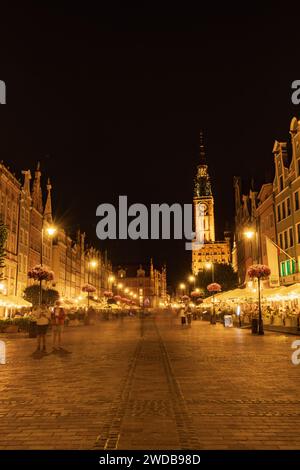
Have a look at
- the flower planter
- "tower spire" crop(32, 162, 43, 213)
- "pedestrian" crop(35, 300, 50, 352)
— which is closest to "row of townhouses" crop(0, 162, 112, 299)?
"tower spire" crop(32, 162, 43, 213)

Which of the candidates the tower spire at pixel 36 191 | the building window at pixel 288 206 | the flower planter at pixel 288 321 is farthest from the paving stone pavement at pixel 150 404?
Answer: the tower spire at pixel 36 191

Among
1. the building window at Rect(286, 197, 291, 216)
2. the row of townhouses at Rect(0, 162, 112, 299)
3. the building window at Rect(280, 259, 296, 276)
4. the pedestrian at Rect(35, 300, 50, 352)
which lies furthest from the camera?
the row of townhouses at Rect(0, 162, 112, 299)

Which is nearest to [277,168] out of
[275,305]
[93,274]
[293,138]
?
[293,138]

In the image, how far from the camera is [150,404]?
8828 millimetres

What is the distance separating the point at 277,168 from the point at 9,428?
4900cm

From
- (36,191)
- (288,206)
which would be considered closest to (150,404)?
(288,206)

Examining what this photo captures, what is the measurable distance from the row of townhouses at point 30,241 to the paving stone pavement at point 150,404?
Result: 20.3 metres

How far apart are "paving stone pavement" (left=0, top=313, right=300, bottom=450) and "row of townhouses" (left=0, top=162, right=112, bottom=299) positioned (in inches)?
799

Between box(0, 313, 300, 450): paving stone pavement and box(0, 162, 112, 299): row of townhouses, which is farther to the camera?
box(0, 162, 112, 299): row of townhouses

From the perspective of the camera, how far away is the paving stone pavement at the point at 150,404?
650 centimetres

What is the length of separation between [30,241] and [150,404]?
57079 millimetres

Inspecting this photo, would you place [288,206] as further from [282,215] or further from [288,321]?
[288,321]

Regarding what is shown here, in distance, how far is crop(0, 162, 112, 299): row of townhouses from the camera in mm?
52453

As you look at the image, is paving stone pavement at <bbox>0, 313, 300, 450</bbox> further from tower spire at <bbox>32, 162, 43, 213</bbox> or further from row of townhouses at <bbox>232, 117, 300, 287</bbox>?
tower spire at <bbox>32, 162, 43, 213</bbox>
